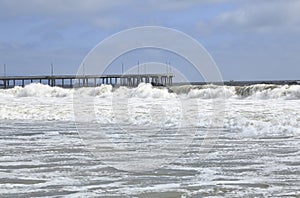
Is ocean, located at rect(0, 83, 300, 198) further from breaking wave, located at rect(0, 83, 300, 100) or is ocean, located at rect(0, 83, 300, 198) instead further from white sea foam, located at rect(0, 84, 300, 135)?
breaking wave, located at rect(0, 83, 300, 100)

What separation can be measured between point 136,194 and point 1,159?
13.7 ft

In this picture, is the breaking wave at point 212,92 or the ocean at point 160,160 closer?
the ocean at point 160,160

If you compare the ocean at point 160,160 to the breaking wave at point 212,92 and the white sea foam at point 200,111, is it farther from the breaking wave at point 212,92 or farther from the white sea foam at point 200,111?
the breaking wave at point 212,92

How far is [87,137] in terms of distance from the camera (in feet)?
46.9

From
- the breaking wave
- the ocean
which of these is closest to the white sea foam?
the breaking wave

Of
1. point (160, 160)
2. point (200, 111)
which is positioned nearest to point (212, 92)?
point (200, 111)

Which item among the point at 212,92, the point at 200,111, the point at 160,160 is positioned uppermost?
the point at 212,92

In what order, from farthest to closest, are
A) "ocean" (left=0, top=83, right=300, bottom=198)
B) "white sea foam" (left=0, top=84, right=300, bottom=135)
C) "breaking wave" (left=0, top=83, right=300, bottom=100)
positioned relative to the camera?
"breaking wave" (left=0, top=83, right=300, bottom=100), "white sea foam" (left=0, top=84, right=300, bottom=135), "ocean" (left=0, top=83, right=300, bottom=198)

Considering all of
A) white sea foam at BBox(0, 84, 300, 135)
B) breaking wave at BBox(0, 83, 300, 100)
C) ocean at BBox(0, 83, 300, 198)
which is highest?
breaking wave at BBox(0, 83, 300, 100)

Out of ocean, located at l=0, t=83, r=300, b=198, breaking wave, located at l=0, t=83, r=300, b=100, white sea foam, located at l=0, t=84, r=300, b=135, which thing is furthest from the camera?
breaking wave, located at l=0, t=83, r=300, b=100

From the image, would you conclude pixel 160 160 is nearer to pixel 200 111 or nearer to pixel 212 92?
pixel 200 111

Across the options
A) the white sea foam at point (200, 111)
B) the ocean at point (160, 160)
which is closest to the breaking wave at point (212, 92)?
the white sea foam at point (200, 111)

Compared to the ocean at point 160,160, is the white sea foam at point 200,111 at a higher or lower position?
higher

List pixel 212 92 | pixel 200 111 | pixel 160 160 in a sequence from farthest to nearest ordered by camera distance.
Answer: pixel 212 92
pixel 200 111
pixel 160 160
